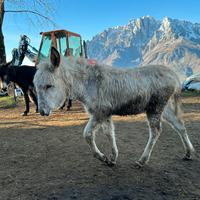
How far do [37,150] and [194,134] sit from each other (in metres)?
3.77

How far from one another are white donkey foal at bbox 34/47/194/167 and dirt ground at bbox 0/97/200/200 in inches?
17.6

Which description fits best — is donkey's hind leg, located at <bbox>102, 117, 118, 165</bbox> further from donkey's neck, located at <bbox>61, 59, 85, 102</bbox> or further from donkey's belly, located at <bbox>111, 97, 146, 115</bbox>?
donkey's neck, located at <bbox>61, 59, 85, 102</bbox>

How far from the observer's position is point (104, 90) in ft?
17.5

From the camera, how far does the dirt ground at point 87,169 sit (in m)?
4.47

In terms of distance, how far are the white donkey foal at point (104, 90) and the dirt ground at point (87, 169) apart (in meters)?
0.45

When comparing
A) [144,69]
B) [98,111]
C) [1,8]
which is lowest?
[98,111]

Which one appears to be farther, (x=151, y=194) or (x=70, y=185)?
(x=70, y=185)

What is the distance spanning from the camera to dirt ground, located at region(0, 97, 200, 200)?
4468 mm

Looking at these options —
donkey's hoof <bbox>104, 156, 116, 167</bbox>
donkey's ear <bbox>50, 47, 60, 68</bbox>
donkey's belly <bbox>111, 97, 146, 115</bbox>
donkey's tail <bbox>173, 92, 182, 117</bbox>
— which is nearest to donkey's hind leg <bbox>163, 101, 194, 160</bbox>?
donkey's tail <bbox>173, 92, 182, 117</bbox>

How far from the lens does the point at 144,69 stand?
5.71 metres

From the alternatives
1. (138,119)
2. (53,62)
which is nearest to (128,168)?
(53,62)

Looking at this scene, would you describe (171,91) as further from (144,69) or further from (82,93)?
(82,93)

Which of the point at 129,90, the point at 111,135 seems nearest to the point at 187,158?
the point at 111,135

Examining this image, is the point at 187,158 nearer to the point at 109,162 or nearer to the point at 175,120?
the point at 175,120
